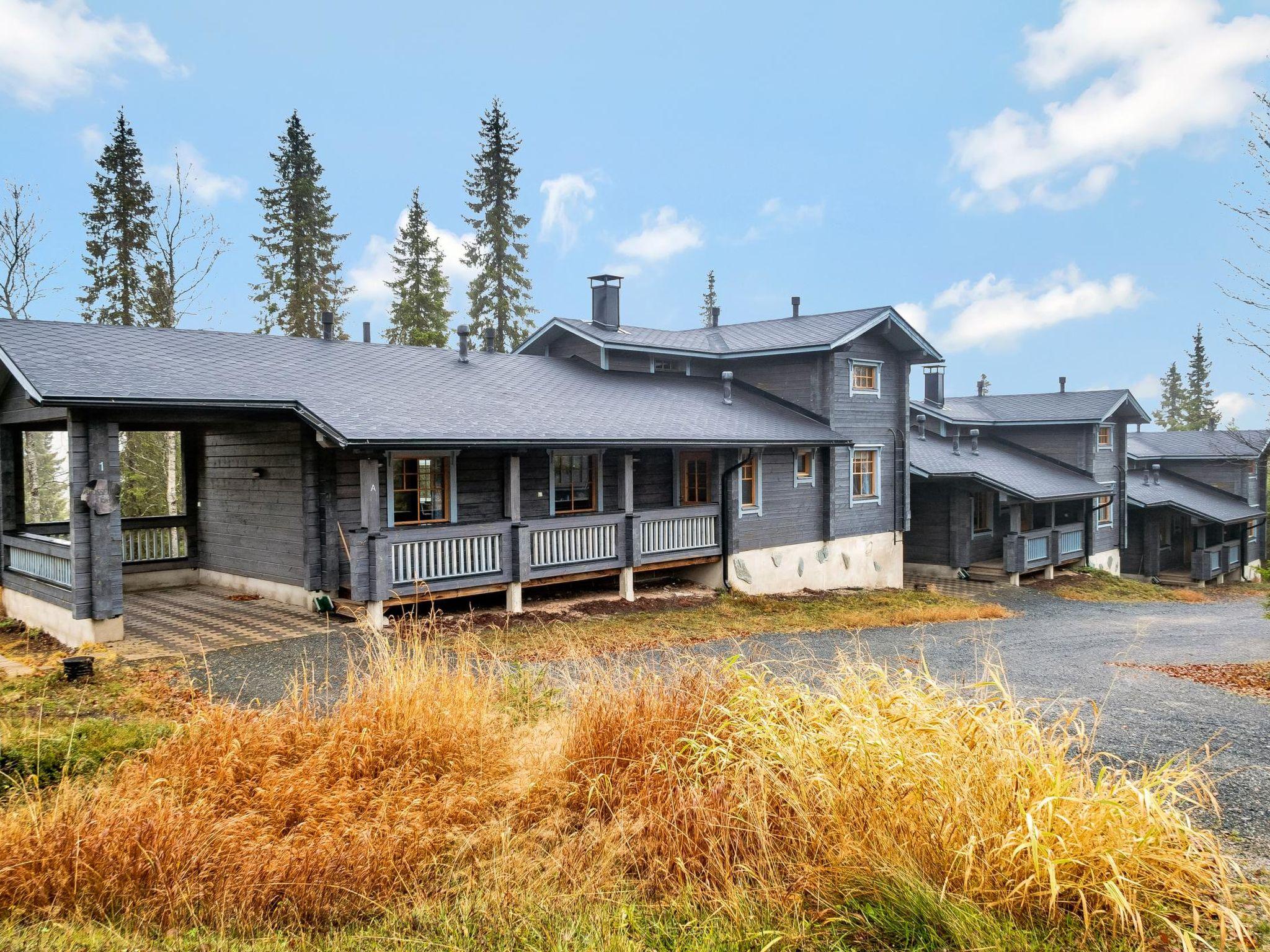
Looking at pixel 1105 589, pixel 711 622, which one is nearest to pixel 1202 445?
pixel 1105 589

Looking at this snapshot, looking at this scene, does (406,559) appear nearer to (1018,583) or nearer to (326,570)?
(326,570)

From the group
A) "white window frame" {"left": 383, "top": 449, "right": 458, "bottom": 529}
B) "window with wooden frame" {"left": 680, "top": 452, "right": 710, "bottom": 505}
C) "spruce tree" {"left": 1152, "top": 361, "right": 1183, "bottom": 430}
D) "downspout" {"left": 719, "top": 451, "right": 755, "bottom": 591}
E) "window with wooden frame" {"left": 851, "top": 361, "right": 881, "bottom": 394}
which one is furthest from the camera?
"spruce tree" {"left": 1152, "top": 361, "right": 1183, "bottom": 430}

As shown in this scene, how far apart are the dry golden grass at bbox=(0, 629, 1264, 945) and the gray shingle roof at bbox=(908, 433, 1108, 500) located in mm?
17554

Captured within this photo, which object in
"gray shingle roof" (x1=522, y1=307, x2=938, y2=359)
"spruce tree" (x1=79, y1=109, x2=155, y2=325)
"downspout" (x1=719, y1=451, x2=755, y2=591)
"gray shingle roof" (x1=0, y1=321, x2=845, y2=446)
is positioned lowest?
"downspout" (x1=719, y1=451, x2=755, y2=591)

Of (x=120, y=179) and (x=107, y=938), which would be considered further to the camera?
(x=120, y=179)

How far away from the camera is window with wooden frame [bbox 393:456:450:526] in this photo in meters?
13.5

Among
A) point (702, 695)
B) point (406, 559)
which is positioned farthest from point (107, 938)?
point (406, 559)

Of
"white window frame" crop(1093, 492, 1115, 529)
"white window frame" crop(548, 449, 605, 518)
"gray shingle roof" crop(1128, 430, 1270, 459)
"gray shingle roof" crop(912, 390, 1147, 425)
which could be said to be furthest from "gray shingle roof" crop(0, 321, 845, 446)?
"gray shingle roof" crop(1128, 430, 1270, 459)

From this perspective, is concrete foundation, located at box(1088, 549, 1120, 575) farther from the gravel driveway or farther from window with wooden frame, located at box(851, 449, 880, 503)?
window with wooden frame, located at box(851, 449, 880, 503)

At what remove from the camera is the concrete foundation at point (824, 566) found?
17.9 m

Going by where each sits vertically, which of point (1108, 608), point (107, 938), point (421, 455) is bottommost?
point (1108, 608)

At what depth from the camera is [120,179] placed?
27.9 m

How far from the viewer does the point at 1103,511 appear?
28.8m

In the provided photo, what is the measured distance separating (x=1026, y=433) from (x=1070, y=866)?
2918 centimetres
